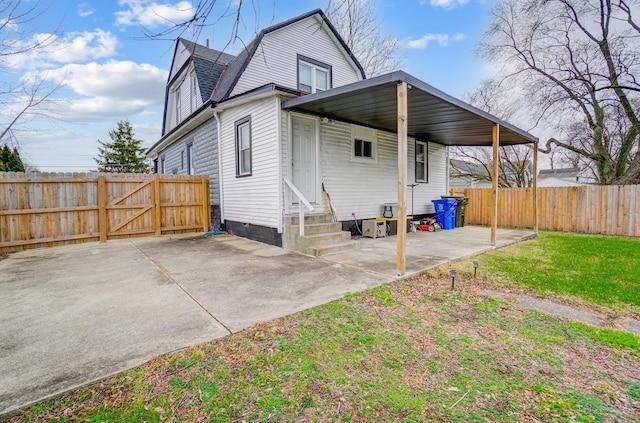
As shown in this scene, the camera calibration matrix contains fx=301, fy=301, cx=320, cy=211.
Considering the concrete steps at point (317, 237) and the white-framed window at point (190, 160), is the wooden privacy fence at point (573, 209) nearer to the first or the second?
the concrete steps at point (317, 237)

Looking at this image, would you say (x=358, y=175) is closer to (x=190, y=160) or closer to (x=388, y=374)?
(x=388, y=374)

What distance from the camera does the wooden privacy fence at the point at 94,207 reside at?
6.73 metres

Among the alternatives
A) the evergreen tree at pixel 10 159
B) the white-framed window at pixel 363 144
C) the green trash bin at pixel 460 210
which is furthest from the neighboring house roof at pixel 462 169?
the evergreen tree at pixel 10 159

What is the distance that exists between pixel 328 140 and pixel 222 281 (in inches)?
175

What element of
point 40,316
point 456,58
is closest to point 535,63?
Answer: point 456,58

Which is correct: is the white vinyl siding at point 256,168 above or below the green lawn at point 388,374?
above

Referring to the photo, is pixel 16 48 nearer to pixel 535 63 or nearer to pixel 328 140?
pixel 328 140

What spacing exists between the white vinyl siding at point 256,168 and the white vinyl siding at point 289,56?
1.55 meters

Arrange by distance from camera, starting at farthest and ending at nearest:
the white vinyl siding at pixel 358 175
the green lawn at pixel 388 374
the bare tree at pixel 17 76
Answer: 1. the white vinyl siding at pixel 358 175
2. the bare tree at pixel 17 76
3. the green lawn at pixel 388 374

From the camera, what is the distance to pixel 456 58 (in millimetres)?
7215

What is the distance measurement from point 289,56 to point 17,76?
6.62 metres

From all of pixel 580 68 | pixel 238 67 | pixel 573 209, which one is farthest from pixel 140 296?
pixel 580 68

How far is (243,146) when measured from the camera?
24.6ft

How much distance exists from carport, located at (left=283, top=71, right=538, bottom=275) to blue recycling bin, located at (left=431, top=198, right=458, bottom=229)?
6.71 ft
